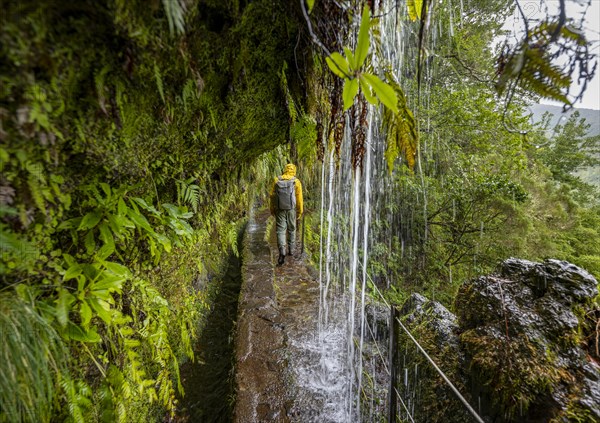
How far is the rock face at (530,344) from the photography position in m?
1.88

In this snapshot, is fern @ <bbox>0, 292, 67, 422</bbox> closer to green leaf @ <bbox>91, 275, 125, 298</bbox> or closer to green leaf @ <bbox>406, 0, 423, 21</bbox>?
green leaf @ <bbox>91, 275, 125, 298</bbox>

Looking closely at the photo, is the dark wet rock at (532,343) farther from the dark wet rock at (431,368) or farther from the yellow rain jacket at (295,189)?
the yellow rain jacket at (295,189)

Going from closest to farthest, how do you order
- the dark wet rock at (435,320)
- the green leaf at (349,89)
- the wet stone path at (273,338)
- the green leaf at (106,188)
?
1. the green leaf at (349,89)
2. the green leaf at (106,188)
3. the wet stone path at (273,338)
4. the dark wet rock at (435,320)

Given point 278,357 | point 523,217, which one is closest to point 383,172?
point 523,217

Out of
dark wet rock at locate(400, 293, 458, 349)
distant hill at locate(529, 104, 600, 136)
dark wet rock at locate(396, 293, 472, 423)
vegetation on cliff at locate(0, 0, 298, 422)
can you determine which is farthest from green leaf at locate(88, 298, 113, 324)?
dark wet rock at locate(400, 293, 458, 349)

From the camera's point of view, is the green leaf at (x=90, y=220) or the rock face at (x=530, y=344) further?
the rock face at (x=530, y=344)

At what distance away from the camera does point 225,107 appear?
2.24 meters

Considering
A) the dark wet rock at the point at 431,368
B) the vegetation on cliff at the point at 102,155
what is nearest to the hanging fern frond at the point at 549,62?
the vegetation on cliff at the point at 102,155

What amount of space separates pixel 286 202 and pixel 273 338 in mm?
2835

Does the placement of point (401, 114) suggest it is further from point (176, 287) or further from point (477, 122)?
point (477, 122)

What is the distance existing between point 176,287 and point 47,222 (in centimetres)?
193

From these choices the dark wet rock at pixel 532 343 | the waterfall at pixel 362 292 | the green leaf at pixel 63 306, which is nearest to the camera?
the green leaf at pixel 63 306

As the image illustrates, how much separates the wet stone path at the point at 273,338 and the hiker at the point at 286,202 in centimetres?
75

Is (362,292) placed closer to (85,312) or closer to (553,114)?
(553,114)
